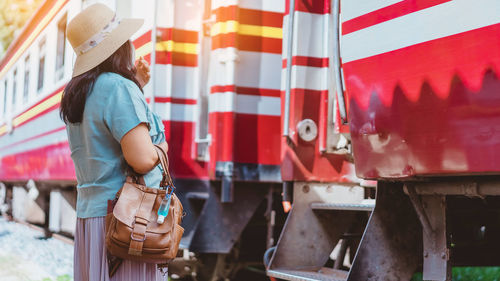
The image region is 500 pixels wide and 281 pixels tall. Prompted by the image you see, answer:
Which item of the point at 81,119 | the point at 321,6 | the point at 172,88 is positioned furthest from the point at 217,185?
the point at 81,119

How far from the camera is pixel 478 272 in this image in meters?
6.88

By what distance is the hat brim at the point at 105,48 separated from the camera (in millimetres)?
2361

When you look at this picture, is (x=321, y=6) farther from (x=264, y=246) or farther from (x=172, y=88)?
(x=264, y=246)

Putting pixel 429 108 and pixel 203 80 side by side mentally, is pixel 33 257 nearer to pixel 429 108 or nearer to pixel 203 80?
pixel 203 80

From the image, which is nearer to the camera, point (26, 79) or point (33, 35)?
point (33, 35)

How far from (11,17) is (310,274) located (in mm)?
28309

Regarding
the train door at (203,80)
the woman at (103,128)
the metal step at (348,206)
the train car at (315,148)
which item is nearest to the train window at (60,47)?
the train door at (203,80)

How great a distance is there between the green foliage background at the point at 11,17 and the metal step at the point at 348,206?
2714cm

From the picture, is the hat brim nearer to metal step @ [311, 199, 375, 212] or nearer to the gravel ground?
metal step @ [311, 199, 375, 212]

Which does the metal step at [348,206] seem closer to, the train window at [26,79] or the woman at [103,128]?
the woman at [103,128]

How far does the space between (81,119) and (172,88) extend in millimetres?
2649

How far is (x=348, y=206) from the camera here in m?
3.65

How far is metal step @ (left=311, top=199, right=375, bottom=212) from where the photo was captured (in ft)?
11.5

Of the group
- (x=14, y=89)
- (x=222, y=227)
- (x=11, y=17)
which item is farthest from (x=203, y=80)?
(x=11, y=17)
